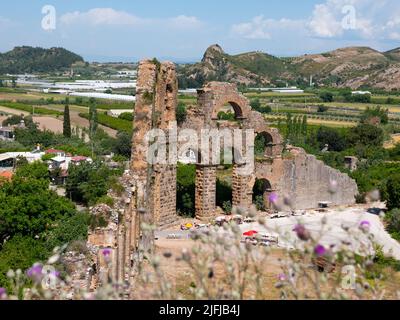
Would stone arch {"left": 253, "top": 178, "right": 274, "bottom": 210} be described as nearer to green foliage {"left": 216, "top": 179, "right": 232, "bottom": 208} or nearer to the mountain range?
green foliage {"left": 216, "top": 179, "right": 232, "bottom": 208}

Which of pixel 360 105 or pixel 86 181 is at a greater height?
pixel 360 105

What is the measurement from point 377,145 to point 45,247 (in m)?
37.5

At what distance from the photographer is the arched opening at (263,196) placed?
2730 cm

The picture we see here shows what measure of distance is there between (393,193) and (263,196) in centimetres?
589

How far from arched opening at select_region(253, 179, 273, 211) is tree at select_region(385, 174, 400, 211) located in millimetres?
5448

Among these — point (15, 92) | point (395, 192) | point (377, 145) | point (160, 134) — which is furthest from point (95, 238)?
point (15, 92)

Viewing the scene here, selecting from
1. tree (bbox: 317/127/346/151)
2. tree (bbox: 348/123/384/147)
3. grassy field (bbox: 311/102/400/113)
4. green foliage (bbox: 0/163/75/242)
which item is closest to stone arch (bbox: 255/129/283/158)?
green foliage (bbox: 0/163/75/242)

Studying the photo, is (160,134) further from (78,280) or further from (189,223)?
(78,280)

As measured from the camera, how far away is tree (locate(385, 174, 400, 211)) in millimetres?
27008

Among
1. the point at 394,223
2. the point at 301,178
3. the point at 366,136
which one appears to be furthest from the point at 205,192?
the point at 366,136

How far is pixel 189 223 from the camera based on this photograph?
2416cm

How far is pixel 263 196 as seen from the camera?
2783cm

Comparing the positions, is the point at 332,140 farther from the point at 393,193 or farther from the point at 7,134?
the point at 7,134

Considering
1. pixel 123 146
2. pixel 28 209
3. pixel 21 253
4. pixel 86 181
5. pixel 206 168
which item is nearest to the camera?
pixel 21 253
